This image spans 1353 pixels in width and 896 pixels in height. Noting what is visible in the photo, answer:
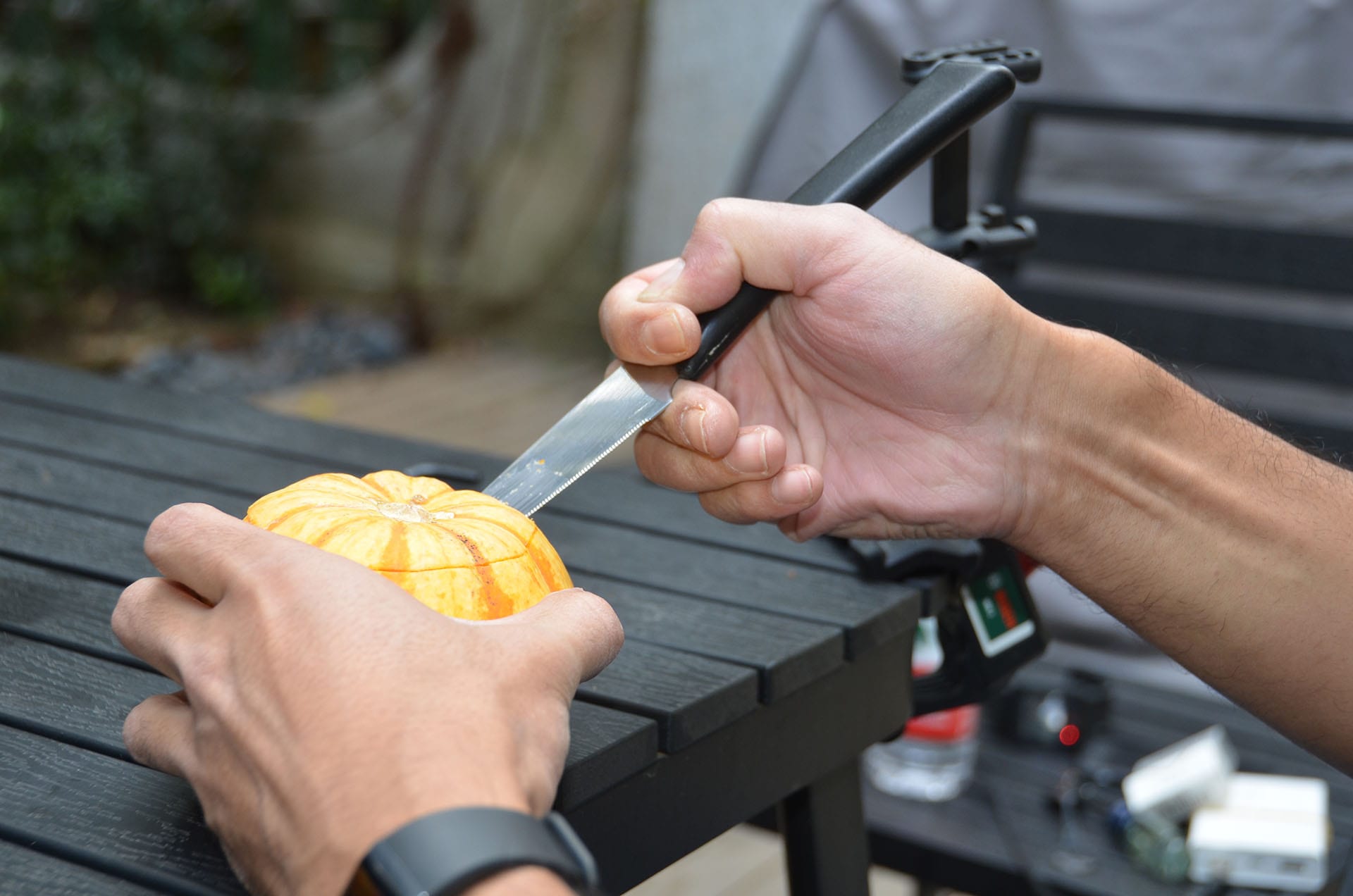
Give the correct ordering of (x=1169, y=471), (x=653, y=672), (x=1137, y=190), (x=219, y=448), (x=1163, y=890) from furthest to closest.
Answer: (x=1137, y=190) < (x=1163, y=890) < (x=219, y=448) < (x=1169, y=471) < (x=653, y=672)

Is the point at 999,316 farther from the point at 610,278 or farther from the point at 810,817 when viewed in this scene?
the point at 610,278

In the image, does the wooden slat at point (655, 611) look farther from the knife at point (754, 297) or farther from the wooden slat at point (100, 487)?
the knife at point (754, 297)

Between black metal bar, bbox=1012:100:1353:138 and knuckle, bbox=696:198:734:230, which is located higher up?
knuckle, bbox=696:198:734:230

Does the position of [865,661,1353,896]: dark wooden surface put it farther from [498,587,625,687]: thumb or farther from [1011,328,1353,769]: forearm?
[498,587,625,687]: thumb

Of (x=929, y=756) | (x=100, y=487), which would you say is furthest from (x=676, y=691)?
(x=929, y=756)

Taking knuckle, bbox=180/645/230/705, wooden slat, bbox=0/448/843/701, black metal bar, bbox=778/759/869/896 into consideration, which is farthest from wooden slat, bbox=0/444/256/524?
black metal bar, bbox=778/759/869/896

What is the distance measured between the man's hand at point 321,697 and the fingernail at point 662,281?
508 millimetres

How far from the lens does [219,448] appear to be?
156 centimetres

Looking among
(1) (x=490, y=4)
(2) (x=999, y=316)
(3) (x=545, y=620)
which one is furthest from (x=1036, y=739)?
(1) (x=490, y=4)

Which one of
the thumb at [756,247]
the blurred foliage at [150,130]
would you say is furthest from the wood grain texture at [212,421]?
the blurred foliage at [150,130]

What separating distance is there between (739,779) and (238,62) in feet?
22.8

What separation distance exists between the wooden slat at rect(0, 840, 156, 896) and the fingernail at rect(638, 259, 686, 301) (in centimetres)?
73

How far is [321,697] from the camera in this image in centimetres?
71

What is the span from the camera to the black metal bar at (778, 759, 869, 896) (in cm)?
130
